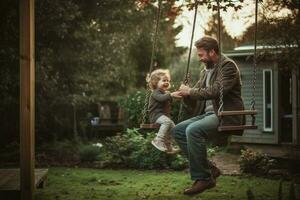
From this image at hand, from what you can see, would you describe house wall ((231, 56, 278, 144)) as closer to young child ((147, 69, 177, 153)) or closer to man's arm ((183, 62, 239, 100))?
young child ((147, 69, 177, 153))

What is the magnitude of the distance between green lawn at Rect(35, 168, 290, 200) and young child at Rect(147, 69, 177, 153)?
0.93 metres

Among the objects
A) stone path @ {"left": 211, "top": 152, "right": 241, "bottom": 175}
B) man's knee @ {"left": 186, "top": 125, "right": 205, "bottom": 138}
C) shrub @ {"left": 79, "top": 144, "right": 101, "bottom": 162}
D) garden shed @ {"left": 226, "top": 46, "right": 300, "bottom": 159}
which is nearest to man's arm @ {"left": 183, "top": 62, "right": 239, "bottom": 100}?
man's knee @ {"left": 186, "top": 125, "right": 205, "bottom": 138}

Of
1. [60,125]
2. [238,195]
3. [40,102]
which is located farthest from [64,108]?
[238,195]

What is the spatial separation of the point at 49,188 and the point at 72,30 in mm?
9248

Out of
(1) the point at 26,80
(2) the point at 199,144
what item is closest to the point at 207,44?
(2) the point at 199,144

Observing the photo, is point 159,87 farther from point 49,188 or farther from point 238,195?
point 49,188

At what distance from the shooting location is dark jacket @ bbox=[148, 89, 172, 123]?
26.7ft

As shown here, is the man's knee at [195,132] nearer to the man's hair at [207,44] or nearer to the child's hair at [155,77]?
the man's hair at [207,44]

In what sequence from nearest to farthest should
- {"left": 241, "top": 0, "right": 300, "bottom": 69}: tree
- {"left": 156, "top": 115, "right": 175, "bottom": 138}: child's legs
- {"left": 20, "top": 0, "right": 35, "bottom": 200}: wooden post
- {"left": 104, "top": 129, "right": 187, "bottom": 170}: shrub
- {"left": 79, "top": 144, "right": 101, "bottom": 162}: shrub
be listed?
{"left": 20, "top": 0, "right": 35, "bottom": 200}: wooden post, {"left": 156, "top": 115, "right": 175, "bottom": 138}: child's legs, {"left": 241, "top": 0, "right": 300, "bottom": 69}: tree, {"left": 104, "top": 129, "right": 187, "bottom": 170}: shrub, {"left": 79, "top": 144, "right": 101, "bottom": 162}: shrub

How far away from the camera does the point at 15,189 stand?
739cm

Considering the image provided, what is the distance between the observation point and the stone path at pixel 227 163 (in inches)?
498

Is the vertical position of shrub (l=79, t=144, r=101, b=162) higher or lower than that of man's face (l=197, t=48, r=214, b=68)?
lower

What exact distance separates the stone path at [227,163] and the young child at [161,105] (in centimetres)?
431

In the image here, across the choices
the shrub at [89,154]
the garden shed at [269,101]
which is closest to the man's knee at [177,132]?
the shrub at [89,154]
